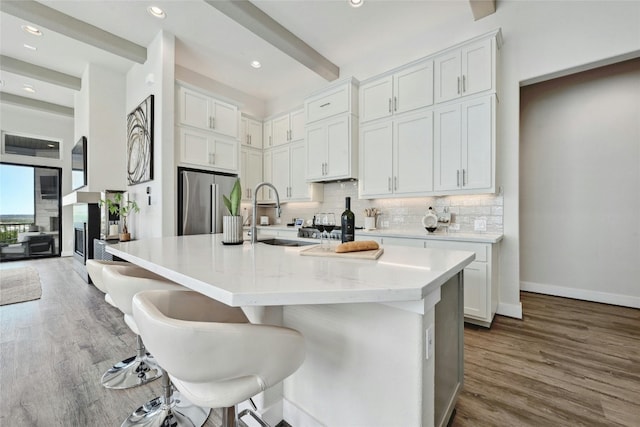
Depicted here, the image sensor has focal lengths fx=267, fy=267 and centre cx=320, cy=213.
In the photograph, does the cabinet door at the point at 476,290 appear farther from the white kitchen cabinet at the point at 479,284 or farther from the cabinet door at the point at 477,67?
the cabinet door at the point at 477,67

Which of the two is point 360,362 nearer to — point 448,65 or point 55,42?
point 448,65

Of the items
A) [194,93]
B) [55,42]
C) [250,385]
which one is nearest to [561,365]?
[250,385]

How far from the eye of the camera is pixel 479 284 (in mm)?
2494

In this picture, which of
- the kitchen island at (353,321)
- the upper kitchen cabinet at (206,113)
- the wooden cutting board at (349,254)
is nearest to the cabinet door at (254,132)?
the upper kitchen cabinet at (206,113)

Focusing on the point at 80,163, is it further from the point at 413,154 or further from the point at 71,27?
the point at 413,154

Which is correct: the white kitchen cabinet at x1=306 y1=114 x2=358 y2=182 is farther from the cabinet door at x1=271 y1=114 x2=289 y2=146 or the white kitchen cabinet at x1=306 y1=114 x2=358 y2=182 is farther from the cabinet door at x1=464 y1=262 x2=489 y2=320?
the cabinet door at x1=464 y1=262 x2=489 y2=320

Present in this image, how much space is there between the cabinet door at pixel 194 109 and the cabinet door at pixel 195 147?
123mm

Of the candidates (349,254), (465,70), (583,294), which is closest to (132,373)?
(349,254)

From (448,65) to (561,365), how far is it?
9.48 feet

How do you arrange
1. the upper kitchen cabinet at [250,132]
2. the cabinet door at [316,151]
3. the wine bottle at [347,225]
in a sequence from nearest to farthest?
1. the wine bottle at [347,225]
2. the cabinet door at [316,151]
3. the upper kitchen cabinet at [250,132]

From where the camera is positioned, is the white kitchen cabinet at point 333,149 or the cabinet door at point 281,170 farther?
the cabinet door at point 281,170

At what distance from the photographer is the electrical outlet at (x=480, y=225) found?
2.93 meters

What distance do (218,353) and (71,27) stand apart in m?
4.48

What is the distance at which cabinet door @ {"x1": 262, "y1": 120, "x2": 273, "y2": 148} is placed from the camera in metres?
5.08
